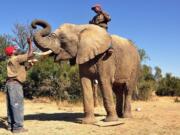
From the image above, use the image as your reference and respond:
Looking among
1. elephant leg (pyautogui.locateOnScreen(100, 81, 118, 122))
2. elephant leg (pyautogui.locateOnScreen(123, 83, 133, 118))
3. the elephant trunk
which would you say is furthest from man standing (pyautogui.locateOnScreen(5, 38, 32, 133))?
elephant leg (pyautogui.locateOnScreen(123, 83, 133, 118))

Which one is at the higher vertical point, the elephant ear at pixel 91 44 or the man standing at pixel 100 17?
the man standing at pixel 100 17

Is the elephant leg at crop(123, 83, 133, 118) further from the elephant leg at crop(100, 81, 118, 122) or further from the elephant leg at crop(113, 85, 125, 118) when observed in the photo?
the elephant leg at crop(100, 81, 118, 122)

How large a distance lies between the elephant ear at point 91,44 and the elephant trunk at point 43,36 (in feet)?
2.83

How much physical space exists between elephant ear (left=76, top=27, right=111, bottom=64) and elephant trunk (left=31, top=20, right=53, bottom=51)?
0.86m

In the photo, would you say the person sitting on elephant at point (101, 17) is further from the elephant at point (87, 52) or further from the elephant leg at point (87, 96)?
the elephant leg at point (87, 96)

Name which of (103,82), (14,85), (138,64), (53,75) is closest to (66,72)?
(53,75)

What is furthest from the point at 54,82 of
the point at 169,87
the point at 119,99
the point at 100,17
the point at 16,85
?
the point at 16,85

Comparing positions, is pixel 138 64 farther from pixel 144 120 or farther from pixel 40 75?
pixel 40 75

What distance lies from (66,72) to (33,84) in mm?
1991

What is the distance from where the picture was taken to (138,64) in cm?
1421

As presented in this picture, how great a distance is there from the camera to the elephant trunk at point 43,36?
473 inches

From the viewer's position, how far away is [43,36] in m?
12.1

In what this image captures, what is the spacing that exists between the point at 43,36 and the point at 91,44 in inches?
51.5

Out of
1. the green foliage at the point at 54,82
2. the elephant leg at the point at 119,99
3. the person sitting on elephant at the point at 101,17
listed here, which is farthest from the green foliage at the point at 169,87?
the person sitting on elephant at the point at 101,17
